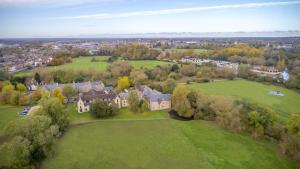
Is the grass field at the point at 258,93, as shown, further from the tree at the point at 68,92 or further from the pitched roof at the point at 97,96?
the tree at the point at 68,92

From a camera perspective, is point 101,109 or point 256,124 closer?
point 256,124

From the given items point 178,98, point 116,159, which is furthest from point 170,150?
point 178,98

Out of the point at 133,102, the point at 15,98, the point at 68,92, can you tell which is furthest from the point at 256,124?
the point at 15,98

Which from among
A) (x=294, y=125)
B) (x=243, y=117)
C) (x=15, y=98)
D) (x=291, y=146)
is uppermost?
(x=294, y=125)

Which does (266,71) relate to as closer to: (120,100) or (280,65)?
(280,65)

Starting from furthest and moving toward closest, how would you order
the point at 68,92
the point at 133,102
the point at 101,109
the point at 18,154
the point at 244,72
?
1. the point at 244,72
2. the point at 68,92
3. the point at 133,102
4. the point at 101,109
5. the point at 18,154

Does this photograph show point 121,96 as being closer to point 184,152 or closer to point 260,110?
point 184,152
